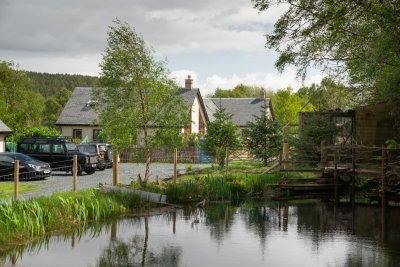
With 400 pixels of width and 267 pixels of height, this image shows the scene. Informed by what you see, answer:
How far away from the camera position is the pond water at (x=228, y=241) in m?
13.3

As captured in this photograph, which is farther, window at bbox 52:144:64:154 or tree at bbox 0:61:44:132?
tree at bbox 0:61:44:132

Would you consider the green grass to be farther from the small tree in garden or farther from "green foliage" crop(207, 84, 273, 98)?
"green foliage" crop(207, 84, 273, 98)

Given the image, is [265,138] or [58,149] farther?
[265,138]

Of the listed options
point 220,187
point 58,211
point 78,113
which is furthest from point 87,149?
point 78,113

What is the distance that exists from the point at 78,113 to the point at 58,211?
42276 mm

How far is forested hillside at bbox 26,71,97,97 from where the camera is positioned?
12888 centimetres

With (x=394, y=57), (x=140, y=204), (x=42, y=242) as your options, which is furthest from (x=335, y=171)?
(x=42, y=242)

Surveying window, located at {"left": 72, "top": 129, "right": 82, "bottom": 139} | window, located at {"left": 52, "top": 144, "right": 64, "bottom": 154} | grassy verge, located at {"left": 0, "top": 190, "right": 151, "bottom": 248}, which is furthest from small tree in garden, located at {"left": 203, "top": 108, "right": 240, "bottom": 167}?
window, located at {"left": 72, "top": 129, "right": 82, "bottom": 139}

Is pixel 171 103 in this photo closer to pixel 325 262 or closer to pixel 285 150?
pixel 285 150

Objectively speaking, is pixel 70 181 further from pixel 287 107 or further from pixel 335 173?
pixel 287 107

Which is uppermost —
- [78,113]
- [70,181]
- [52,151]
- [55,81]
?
[55,81]

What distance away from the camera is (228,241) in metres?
15.6

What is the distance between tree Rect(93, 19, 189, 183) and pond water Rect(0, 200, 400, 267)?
3.84 metres

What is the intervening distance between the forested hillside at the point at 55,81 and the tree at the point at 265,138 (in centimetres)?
9683
